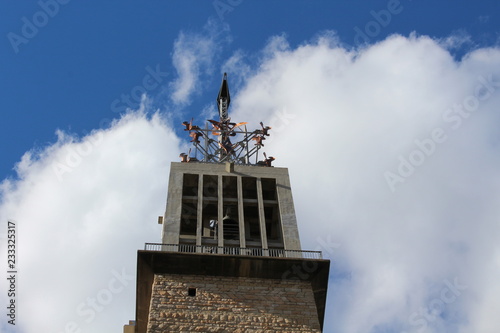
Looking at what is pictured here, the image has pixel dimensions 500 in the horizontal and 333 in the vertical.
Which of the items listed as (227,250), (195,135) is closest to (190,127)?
(195,135)

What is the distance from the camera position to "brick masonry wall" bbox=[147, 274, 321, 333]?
2892 centimetres

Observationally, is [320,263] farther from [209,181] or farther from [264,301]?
[209,181]

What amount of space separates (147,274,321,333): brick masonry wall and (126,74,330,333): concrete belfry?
0.14 ft

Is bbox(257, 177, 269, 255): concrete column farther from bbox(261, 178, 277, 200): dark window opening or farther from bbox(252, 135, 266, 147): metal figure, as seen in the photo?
bbox(252, 135, 266, 147): metal figure

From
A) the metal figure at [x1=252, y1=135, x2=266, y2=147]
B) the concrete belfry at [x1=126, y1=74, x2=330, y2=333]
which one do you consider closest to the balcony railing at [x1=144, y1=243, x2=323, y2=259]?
the concrete belfry at [x1=126, y1=74, x2=330, y2=333]

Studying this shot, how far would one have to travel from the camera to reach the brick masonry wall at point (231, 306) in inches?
1139

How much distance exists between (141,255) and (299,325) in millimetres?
8031

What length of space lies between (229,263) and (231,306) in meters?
2.38

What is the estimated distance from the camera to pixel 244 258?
31672 millimetres

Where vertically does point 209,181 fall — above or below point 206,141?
below

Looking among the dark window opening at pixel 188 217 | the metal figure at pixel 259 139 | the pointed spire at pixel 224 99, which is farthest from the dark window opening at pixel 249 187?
the pointed spire at pixel 224 99

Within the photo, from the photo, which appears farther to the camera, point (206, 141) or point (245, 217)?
point (206, 141)

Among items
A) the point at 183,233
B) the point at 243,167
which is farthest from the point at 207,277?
the point at 243,167

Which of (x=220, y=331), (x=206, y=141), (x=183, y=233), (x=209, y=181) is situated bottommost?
(x=220, y=331)
